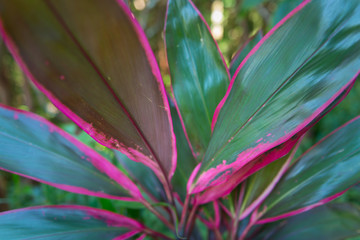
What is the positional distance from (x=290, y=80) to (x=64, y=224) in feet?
1.11

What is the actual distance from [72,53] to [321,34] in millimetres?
240

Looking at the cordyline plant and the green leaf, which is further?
the green leaf

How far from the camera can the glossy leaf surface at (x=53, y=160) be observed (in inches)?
15.0

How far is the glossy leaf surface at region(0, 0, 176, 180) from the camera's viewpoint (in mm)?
222

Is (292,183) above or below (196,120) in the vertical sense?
below

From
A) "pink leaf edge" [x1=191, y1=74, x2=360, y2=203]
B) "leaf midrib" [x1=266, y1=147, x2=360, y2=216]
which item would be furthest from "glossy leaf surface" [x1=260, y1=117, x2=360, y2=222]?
"pink leaf edge" [x1=191, y1=74, x2=360, y2=203]

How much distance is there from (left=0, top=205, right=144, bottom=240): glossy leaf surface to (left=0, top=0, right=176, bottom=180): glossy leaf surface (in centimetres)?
14

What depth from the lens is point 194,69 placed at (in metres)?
0.39

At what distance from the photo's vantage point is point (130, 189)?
418 mm

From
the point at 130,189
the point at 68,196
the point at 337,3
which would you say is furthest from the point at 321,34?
the point at 68,196

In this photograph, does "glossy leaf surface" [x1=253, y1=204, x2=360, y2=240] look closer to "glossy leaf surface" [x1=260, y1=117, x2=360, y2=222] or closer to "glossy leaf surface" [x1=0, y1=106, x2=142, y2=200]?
"glossy leaf surface" [x1=260, y1=117, x2=360, y2=222]

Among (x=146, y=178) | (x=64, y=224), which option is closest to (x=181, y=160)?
(x=146, y=178)

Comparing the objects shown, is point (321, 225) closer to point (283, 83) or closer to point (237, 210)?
point (237, 210)

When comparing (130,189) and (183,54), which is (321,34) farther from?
(130,189)
